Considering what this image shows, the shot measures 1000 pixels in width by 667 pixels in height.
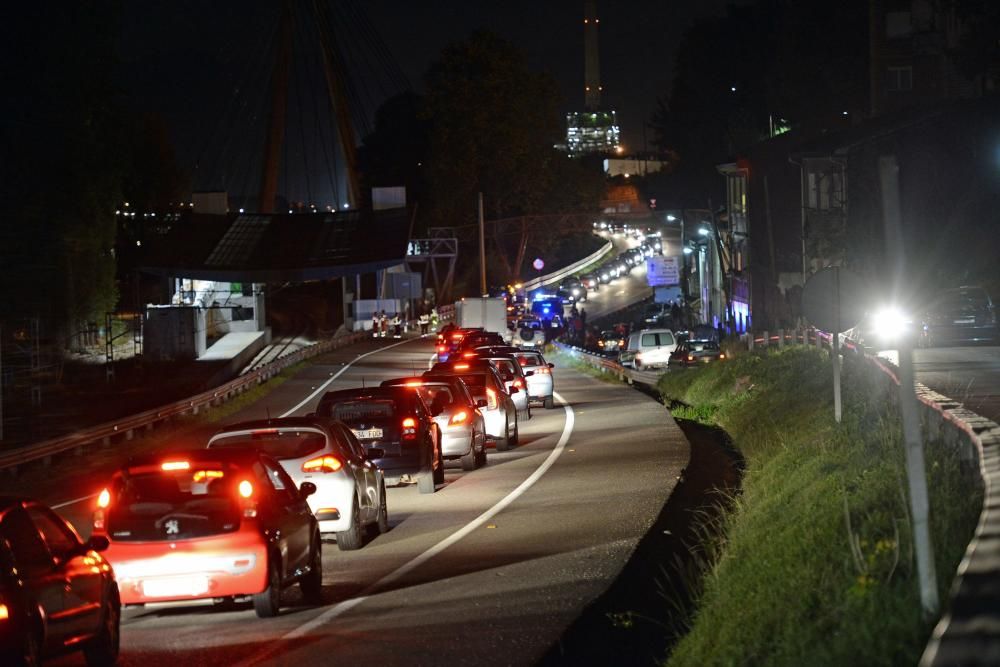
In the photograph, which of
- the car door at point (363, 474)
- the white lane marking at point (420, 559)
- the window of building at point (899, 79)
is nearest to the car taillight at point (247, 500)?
the white lane marking at point (420, 559)

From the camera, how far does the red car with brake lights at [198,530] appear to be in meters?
11.3

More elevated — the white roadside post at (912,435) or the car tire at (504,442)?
the white roadside post at (912,435)

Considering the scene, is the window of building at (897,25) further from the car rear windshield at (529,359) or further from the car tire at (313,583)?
the car tire at (313,583)

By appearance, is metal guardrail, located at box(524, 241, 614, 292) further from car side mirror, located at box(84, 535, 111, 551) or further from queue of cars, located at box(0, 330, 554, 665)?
car side mirror, located at box(84, 535, 111, 551)

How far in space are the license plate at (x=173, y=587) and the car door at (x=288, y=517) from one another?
2.51 ft

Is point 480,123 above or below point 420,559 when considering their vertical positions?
above

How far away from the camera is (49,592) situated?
352 inches

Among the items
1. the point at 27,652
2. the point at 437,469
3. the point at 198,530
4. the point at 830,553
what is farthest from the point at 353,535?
the point at 27,652

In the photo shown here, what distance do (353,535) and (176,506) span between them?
164 inches

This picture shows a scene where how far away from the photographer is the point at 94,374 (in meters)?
63.3

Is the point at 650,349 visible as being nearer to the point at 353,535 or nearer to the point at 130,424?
the point at 130,424

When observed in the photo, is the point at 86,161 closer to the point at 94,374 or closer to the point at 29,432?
the point at 94,374

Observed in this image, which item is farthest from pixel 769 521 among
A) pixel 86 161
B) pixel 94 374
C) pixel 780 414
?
pixel 94 374

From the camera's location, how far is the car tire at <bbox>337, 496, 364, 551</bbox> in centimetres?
1551
